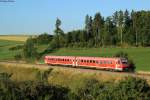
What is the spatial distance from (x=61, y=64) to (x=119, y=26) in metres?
57.4

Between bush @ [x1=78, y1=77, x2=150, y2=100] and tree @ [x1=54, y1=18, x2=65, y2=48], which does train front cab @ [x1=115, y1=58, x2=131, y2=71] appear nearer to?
bush @ [x1=78, y1=77, x2=150, y2=100]

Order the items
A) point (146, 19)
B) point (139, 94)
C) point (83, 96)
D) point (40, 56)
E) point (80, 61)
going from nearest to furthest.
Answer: point (139, 94), point (83, 96), point (80, 61), point (40, 56), point (146, 19)

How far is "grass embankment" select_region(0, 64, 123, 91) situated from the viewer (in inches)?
2057

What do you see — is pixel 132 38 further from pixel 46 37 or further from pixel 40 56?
pixel 46 37

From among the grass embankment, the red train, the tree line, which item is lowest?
the grass embankment

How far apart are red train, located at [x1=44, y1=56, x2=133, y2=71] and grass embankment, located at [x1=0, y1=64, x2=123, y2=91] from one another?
4.12m

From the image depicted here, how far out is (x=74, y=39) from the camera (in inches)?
5241

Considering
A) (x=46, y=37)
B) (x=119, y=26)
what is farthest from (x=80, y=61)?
(x=46, y=37)

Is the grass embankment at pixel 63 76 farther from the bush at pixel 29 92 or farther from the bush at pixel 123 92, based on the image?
the bush at pixel 123 92

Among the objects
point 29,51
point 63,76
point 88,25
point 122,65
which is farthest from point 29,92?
point 88,25

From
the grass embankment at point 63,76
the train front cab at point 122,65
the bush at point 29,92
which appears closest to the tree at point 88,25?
the grass embankment at point 63,76

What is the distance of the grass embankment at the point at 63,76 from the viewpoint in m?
52.2

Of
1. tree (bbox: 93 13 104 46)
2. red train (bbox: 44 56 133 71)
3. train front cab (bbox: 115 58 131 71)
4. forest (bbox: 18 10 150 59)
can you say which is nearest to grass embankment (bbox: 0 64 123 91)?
red train (bbox: 44 56 133 71)

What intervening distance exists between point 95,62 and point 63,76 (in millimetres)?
5606
